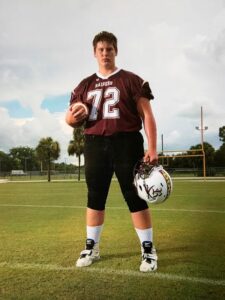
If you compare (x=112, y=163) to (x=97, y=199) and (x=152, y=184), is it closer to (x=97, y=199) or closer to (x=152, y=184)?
(x=97, y=199)

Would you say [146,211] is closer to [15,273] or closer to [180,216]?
[15,273]

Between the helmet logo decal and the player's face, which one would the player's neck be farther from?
the helmet logo decal

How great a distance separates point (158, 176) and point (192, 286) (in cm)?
71

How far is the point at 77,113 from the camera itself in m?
2.92

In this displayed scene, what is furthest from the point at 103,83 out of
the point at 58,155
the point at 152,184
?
the point at 58,155

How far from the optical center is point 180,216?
5.68m

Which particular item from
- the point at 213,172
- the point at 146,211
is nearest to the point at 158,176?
the point at 146,211

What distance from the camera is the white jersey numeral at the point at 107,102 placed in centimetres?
295

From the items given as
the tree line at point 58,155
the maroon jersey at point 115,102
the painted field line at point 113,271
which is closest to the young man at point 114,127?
the maroon jersey at point 115,102

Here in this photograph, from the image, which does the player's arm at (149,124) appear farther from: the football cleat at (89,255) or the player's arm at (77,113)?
the football cleat at (89,255)

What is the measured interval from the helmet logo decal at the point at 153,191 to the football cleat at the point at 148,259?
0.43 metres

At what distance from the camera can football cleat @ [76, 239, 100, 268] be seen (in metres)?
2.97

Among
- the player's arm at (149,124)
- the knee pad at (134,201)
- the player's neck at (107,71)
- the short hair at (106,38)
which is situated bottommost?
the knee pad at (134,201)

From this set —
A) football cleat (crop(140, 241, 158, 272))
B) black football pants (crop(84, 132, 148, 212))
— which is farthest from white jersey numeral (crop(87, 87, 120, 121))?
football cleat (crop(140, 241, 158, 272))
